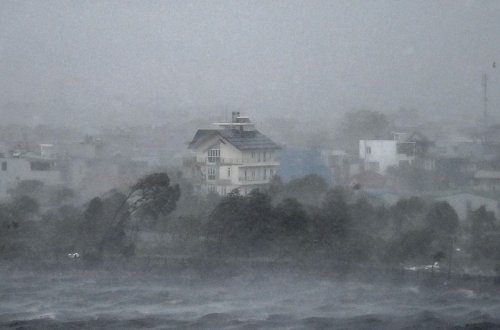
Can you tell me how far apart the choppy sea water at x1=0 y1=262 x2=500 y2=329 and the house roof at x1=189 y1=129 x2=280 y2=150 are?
1408 mm

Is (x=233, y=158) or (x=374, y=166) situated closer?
(x=233, y=158)

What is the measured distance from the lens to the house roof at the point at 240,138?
670cm

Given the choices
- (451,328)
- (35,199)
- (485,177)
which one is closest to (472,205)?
(485,177)

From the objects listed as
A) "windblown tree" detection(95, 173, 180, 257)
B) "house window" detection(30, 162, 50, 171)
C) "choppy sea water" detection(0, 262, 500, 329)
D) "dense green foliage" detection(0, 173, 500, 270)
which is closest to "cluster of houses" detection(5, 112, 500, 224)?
"house window" detection(30, 162, 50, 171)

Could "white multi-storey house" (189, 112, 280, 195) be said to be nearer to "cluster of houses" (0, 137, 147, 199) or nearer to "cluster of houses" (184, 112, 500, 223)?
"cluster of houses" (184, 112, 500, 223)

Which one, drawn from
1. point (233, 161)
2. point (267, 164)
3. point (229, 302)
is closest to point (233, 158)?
point (233, 161)

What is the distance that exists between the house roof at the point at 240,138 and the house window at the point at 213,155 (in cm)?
13

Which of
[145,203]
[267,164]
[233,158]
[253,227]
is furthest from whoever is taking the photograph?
[267,164]

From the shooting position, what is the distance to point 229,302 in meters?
5.08

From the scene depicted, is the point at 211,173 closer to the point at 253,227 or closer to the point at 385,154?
the point at 253,227

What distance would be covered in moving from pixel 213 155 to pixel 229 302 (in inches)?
78.0

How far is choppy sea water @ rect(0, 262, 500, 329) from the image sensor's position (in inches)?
185

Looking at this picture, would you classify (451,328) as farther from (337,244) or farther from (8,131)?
(8,131)

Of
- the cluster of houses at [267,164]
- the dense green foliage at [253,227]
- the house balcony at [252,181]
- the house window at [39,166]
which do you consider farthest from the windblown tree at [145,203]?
the house window at [39,166]
